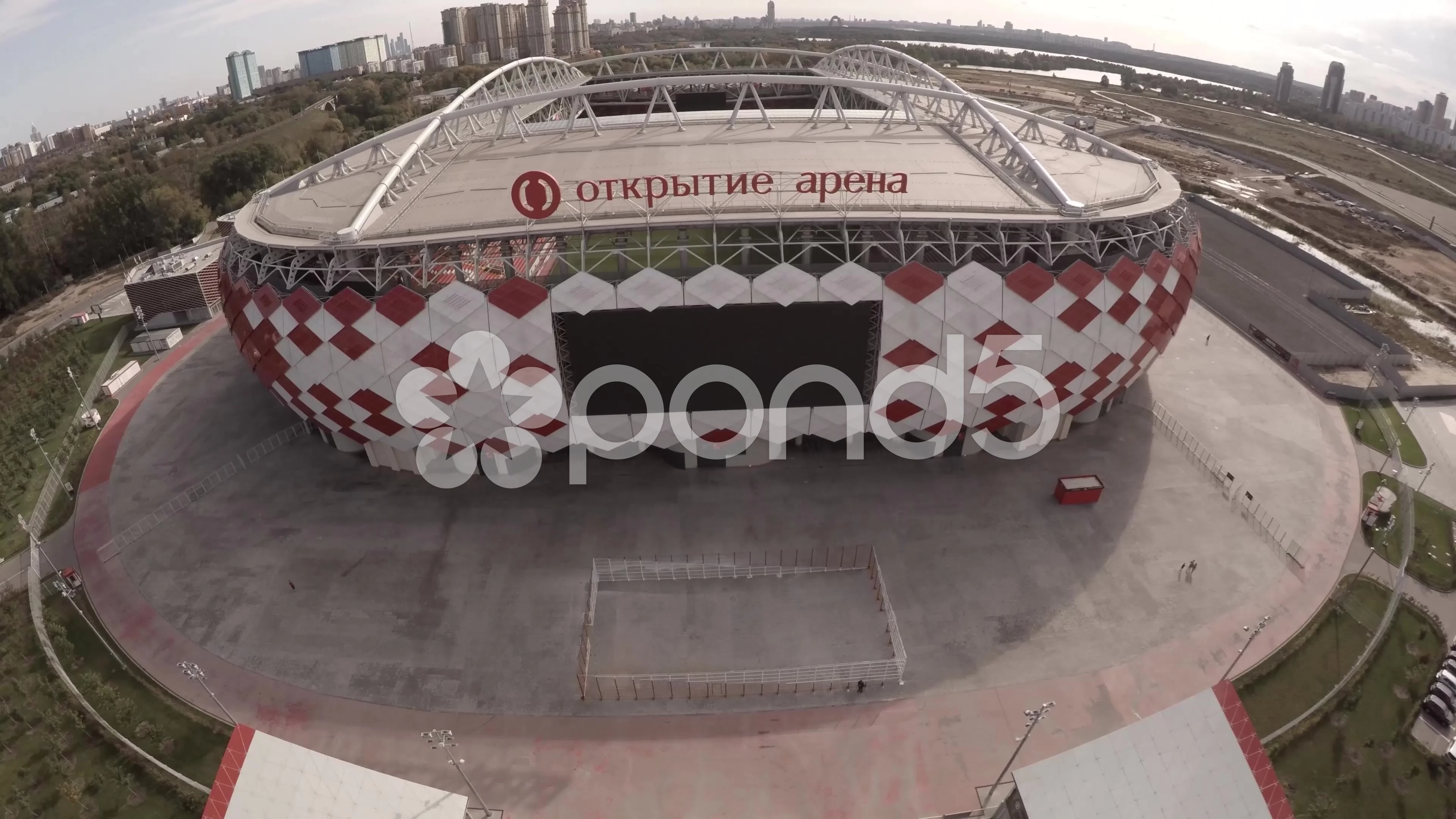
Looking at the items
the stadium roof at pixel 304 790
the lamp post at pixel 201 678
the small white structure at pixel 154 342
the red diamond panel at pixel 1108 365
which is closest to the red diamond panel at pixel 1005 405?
the red diamond panel at pixel 1108 365

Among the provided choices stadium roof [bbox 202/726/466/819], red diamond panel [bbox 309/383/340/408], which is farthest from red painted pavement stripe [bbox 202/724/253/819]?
red diamond panel [bbox 309/383/340/408]

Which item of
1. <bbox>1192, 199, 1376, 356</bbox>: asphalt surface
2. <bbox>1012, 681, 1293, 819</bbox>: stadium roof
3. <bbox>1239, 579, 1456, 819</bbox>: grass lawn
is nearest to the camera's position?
<bbox>1012, 681, 1293, 819</bbox>: stadium roof

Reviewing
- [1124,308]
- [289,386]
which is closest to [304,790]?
[289,386]

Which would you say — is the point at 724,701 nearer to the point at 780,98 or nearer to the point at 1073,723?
the point at 1073,723

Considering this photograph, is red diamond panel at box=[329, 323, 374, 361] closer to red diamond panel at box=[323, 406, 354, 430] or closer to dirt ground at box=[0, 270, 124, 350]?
red diamond panel at box=[323, 406, 354, 430]

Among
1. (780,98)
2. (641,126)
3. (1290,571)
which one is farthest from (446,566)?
(780,98)

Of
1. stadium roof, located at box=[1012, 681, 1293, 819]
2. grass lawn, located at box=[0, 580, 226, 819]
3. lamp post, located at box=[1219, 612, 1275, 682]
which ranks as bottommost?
grass lawn, located at box=[0, 580, 226, 819]

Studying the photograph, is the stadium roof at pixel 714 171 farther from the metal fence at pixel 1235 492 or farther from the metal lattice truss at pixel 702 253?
the metal fence at pixel 1235 492
